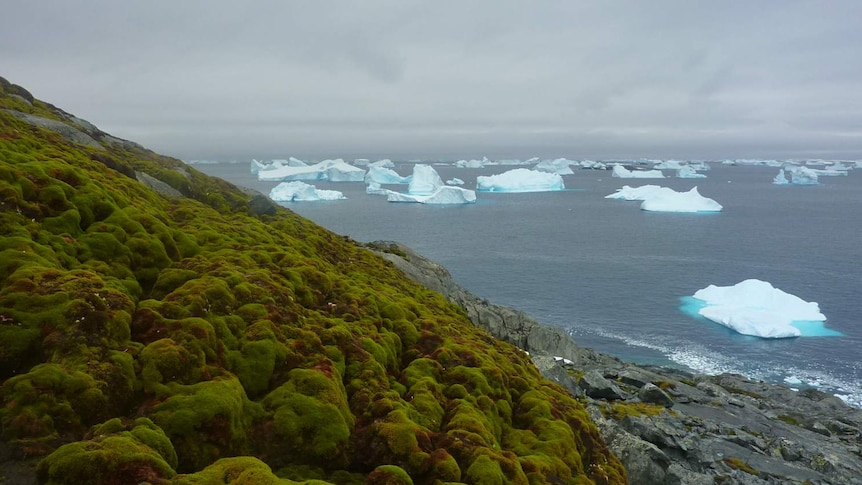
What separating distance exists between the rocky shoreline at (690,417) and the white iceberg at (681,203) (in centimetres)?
12759

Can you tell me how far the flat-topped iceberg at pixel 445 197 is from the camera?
180250mm

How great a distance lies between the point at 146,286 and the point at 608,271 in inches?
3331

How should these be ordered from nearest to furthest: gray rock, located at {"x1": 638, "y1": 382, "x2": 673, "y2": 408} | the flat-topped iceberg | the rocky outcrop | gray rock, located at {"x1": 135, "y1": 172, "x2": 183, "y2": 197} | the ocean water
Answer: gray rock, located at {"x1": 135, "y1": 172, "x2": 183, "y2": 197}
the rocky outcrop
gray rock, located at {"x1": 638, "y1": 382, "x2": 673, "y2": 408}
the ocean water
the flat-topped iceberg

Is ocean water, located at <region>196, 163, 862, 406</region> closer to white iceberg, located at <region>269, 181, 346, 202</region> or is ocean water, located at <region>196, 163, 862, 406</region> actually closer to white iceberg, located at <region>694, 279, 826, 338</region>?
white iceberg, located at <region>694, 279, 826, 338</region>

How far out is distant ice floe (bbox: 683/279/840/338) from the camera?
62.0 meters

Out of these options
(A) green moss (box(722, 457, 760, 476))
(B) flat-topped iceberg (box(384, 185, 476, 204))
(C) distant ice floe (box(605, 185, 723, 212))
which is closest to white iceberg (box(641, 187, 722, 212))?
(C) distant ice floe (box(605, 185, 723, 212))

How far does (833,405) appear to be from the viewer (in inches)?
1699

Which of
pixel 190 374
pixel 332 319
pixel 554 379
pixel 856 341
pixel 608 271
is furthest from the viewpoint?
pixel 608 271

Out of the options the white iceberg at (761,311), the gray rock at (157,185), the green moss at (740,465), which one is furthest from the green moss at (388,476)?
the white iceberg at (761,311)

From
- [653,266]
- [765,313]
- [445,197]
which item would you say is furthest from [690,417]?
[445,197]

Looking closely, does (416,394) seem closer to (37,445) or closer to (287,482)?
(287,482)

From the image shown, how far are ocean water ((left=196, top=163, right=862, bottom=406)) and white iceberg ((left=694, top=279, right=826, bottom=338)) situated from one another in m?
1.32

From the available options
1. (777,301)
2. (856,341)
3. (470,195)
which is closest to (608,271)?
(777,301)

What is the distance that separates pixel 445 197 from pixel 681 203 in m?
79.2
